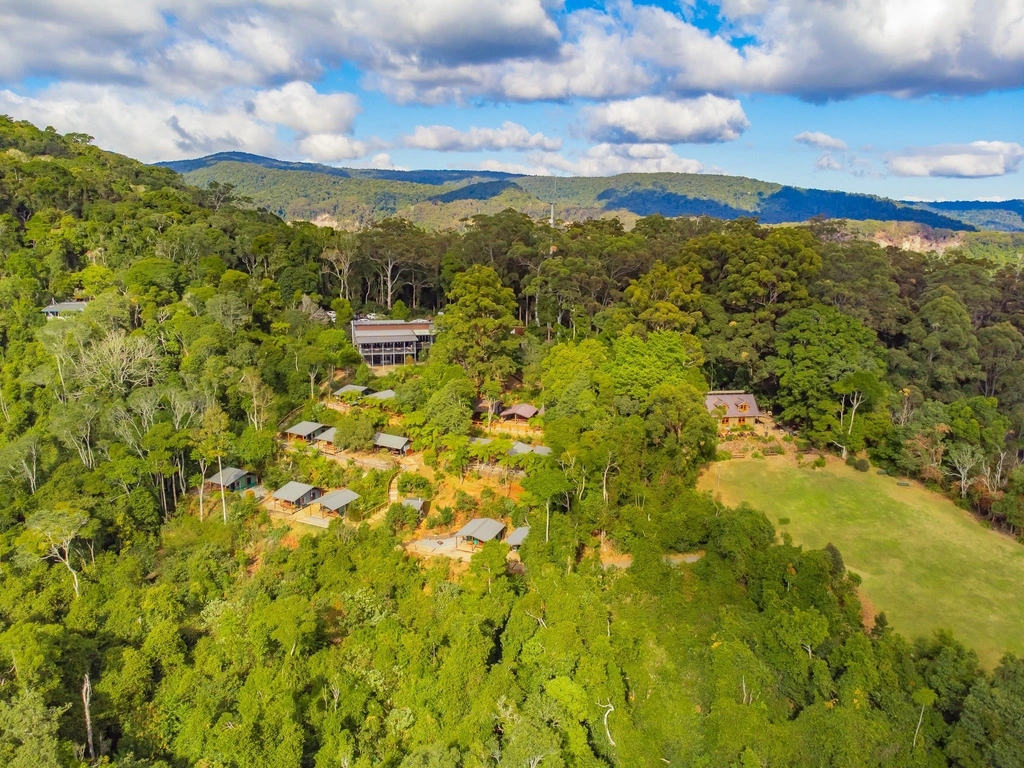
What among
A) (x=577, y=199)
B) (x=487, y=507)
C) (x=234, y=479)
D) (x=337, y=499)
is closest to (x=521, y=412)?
(x=487, y=507)

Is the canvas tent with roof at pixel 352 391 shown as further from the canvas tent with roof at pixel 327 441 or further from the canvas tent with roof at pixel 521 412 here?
the canvas tent with roof at pixel 521 412

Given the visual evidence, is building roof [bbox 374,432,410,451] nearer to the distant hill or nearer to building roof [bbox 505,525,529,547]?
building roof [bbox 505,525,529,547]

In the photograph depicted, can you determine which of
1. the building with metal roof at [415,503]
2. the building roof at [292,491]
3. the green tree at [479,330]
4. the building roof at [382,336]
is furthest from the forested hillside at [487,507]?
the building roof at [382,336]

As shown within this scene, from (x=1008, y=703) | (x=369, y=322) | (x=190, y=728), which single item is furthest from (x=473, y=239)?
(x=1008, y=703)

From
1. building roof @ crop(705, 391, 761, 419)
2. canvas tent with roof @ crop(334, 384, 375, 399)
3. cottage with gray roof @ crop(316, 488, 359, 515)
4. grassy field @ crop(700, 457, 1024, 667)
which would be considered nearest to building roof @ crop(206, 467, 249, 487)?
cottage with gray roof @ crop(316, 488, 359, 515)

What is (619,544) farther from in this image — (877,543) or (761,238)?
(761,238)

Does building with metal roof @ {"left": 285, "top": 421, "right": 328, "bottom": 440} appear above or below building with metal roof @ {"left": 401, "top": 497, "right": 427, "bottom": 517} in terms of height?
above

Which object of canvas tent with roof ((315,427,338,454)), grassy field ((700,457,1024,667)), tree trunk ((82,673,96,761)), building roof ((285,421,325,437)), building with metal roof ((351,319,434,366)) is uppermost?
building with metal roof ((351,319,434,366))
